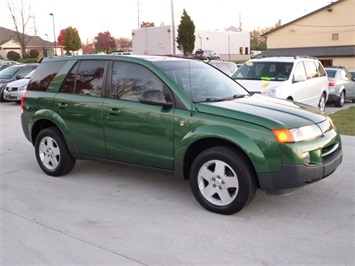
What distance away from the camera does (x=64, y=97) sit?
5.45 metres

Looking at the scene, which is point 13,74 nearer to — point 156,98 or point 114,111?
point 114,111

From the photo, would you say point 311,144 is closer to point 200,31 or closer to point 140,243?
point 140,243

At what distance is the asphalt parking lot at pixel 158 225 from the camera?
134 inches

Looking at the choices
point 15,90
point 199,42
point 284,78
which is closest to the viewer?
point 284,78

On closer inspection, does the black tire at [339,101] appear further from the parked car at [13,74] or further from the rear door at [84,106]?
the parked car at [13,74]

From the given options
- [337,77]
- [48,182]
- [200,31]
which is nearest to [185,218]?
[48,182]

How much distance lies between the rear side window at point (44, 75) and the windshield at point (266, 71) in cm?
555

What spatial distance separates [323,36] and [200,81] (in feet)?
136

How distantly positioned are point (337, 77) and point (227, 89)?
1070cm

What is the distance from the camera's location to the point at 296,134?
396 centimetres

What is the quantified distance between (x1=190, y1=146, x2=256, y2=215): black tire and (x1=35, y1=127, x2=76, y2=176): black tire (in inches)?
85.4

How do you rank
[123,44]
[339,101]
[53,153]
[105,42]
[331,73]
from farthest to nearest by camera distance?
[123,44] < [105,42] < [331,73] < [339,101] < [53,153]

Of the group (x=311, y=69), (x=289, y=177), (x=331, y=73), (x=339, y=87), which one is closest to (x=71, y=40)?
(x=331, y=73)

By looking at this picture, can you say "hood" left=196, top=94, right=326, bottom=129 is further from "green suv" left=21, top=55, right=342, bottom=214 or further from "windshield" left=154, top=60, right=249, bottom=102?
"windshield" left=154, top=60, right=249, bottom=102
